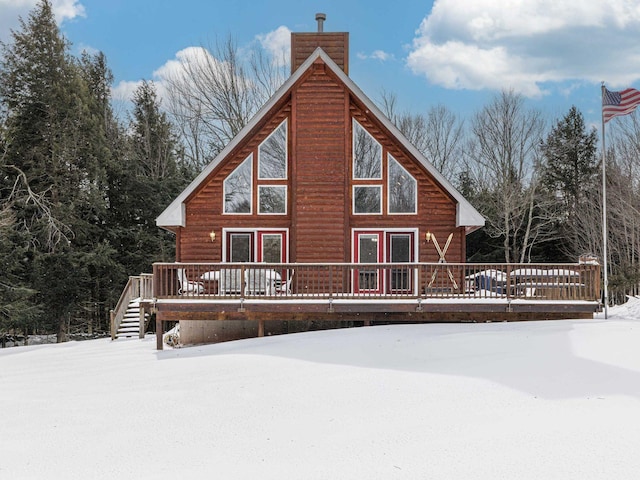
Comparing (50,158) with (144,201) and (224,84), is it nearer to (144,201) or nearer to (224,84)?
(144,201)

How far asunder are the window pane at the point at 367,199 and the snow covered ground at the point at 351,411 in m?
5.84

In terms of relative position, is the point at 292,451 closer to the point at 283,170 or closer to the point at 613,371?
the point at 613,371

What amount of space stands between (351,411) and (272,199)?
1051 cm

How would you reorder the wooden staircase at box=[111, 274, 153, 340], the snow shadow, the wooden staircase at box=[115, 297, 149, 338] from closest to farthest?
1. the snow shadow
2. the wooden staircase at box=[111, 274, 153, 340]
3. the wooden staircase at box=[115, 297, 149, 338]

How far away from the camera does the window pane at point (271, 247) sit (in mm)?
16703

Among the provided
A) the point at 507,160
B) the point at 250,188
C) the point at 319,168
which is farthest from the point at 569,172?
the point at 250,188

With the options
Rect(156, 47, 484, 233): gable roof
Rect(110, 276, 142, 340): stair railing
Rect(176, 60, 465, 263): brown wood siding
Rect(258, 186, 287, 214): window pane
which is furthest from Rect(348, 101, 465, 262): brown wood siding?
Rect(110, 276, 142, 340): stair railing

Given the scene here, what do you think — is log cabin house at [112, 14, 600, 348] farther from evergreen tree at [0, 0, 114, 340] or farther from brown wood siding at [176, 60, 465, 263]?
evergreen tree at [0, 0, 114, 340]

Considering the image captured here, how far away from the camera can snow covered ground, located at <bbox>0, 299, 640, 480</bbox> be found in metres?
5.34

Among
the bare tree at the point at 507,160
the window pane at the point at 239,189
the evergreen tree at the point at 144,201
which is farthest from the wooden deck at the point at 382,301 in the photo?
the bare tree at the point at 507,160

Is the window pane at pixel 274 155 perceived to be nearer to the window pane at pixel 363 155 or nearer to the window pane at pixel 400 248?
the window pane at pixel 363 155

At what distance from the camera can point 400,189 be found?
16.7m

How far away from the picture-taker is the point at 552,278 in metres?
13.4

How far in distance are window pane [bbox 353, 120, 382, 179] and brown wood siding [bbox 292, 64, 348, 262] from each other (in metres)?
0.52
